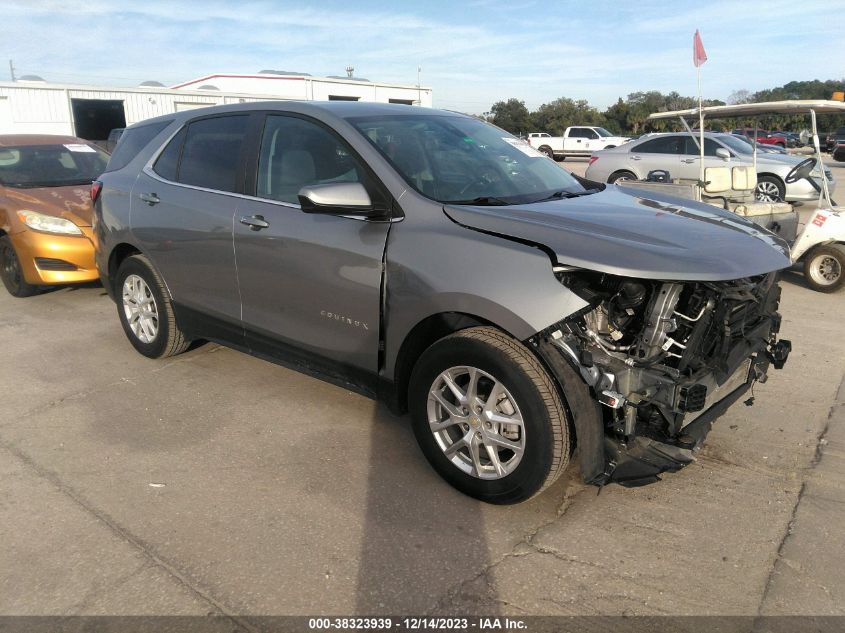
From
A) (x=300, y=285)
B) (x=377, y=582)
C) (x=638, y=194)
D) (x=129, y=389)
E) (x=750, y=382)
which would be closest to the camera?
A: (x=377, y=582)

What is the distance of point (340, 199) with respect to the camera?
326 cm

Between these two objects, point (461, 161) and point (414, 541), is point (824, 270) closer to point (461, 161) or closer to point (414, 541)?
point (461, 161)

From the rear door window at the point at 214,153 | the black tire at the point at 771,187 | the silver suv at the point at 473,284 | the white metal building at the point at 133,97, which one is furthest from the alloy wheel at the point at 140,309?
the white metal building at the point at 133,97

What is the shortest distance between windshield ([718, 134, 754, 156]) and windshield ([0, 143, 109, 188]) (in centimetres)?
1212

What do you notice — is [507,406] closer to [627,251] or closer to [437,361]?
[437,361]

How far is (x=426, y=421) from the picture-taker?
3.26 m

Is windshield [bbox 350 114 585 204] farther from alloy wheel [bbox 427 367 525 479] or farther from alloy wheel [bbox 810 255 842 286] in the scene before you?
alloy wheel [bbox 810 255 842 286]

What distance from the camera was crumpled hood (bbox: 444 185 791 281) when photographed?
2.69 m

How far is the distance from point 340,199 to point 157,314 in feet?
7.57

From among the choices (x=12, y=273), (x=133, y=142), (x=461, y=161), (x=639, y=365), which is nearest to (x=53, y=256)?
(x=12, y=273)

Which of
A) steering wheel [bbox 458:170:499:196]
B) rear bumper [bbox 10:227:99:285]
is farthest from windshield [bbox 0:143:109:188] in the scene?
steering wheel [bbox 458:170:499:196]

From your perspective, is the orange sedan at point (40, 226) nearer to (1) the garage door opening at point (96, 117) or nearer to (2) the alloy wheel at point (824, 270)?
(2) the alloy wheel at point (824, 270)

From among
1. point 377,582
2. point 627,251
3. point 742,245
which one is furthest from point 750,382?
point 377,582

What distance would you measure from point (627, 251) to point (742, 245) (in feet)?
2.34
